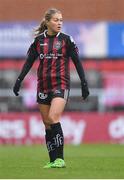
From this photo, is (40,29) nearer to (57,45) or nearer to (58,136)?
(57,45)

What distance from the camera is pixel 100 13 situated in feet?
111

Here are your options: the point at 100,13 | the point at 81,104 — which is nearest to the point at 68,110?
the point at 81,104

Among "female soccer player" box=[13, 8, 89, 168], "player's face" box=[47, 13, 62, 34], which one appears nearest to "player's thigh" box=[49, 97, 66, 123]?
"female soccer player" box=[13, 8, 89, 168]

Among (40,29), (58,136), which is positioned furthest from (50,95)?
(40,29)

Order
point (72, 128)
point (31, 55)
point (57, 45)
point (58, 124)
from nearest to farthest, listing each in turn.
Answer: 1. point (58, 124)
2. point (57, 45)
3. point (31, 55)
4. point (72, 128)

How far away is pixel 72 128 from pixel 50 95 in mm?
14442

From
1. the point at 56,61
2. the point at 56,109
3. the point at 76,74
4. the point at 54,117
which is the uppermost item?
the point at 56,61

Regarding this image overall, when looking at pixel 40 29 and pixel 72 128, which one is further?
pixel 72 128

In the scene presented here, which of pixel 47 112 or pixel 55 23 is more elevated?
pixel 55 23

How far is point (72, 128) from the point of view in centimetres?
2605

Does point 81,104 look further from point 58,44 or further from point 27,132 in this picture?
point 58,44

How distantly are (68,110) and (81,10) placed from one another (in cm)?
699

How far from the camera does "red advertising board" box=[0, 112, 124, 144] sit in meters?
25.8

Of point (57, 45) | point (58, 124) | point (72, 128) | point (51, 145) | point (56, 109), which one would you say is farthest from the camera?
point (72, 128)
